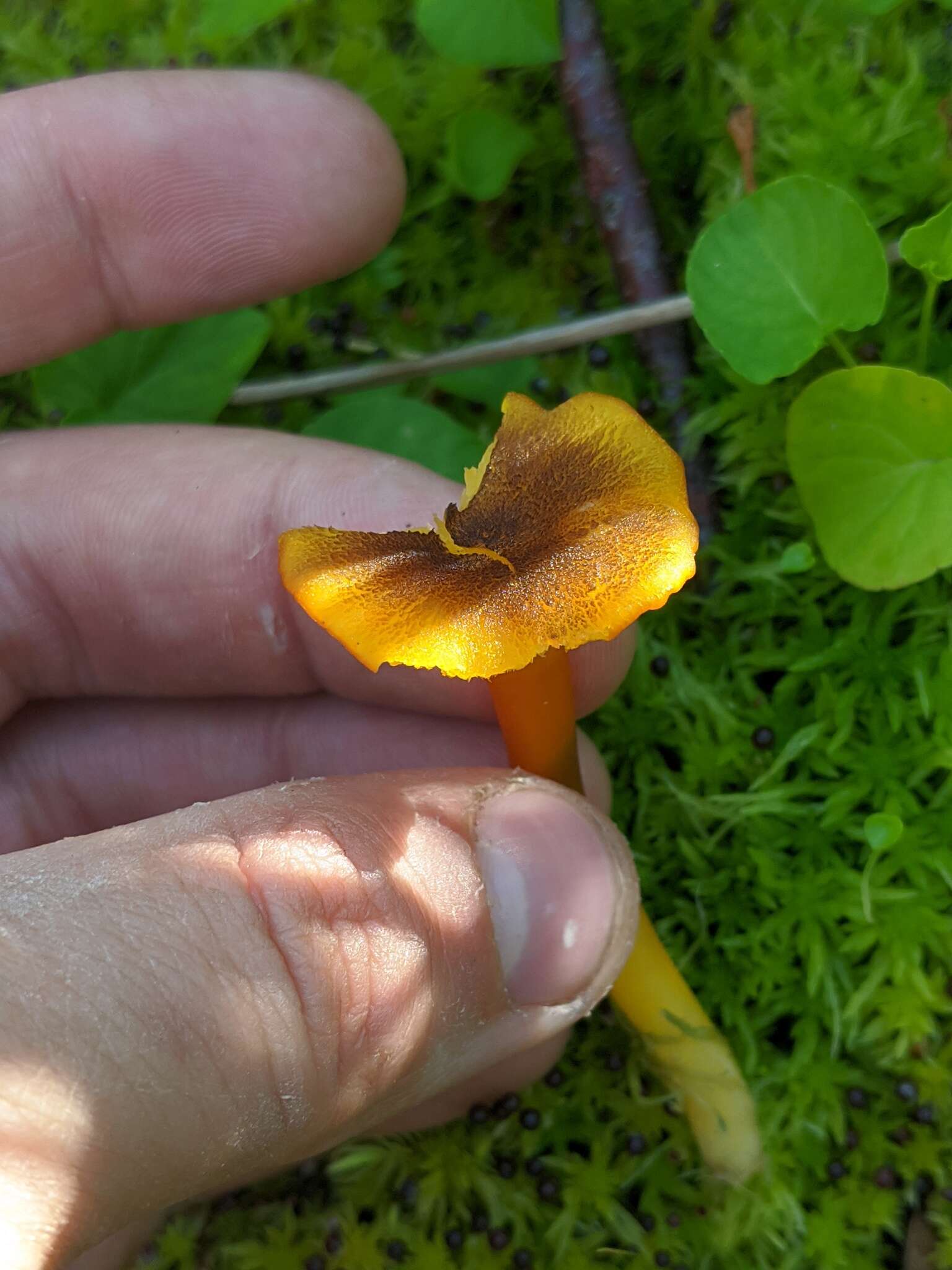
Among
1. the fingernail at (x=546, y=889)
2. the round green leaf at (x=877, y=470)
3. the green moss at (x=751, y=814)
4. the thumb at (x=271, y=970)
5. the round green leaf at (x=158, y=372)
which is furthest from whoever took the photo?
the round green leaf at (x=158, y=372)

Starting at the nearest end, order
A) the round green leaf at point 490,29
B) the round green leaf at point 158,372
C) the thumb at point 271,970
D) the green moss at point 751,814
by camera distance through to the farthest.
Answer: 1. the thumb at point 271,970
2. the round green leaf at point 490,29
3. the green moss at point 751,814
4. the round green leaf at point 158,372

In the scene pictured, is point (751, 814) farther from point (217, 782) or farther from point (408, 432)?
point (217, 782)

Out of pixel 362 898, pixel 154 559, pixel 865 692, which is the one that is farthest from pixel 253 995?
pixel 865 692

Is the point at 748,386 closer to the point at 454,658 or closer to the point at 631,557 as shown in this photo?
the point at 631,557

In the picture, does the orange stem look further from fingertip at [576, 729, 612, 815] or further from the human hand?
fingertip at [576, 729, 612, 815]

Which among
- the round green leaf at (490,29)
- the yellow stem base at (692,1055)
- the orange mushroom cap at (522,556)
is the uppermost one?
the round green leaf at (490,29)

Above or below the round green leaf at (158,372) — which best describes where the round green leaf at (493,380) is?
below

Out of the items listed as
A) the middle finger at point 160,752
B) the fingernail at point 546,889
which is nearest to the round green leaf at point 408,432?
the middle finger at point 160,752

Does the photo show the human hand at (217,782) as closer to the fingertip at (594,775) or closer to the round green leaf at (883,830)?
the fingertip at (594,775)
